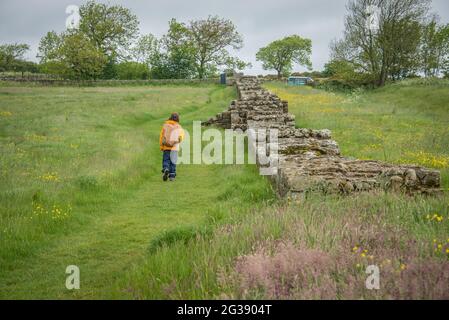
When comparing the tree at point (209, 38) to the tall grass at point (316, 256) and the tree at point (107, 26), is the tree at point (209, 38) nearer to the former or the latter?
the tree at point (107, 26)

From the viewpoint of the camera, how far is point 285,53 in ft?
311

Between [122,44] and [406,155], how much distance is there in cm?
6374

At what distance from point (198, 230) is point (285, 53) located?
94.5 m

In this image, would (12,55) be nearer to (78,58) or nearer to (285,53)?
(78,58)

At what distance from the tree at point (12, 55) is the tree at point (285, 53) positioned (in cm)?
5847

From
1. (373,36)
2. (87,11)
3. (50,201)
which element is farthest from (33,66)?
(50,201)

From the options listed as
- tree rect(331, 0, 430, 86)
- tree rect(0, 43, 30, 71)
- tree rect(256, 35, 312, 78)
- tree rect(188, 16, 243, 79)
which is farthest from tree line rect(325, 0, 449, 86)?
tree rect(0, 43, 30, 71)

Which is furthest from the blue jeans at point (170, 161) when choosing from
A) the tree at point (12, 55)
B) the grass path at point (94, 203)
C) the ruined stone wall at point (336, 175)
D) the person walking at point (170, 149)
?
→ the tree at point (12, 55)

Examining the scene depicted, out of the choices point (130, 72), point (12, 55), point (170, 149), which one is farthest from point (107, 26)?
point (170, 149)

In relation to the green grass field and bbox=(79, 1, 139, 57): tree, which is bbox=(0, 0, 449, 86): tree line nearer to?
bbox=(79, 1, 139, 57): tree

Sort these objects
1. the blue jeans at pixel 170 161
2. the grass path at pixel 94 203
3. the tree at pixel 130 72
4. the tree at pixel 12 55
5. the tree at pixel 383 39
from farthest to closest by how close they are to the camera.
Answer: the tree at pixel 12 55, the tree at pixel 130 72, the tree at pixel 383 39, the blue jeans at pixel 170 161, the grass path at pixel 94 203

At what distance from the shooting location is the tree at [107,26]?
63.7 meters

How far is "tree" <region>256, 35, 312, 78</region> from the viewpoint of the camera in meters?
94.0

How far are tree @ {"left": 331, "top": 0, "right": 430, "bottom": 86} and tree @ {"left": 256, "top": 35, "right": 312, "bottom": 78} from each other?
49012mm
